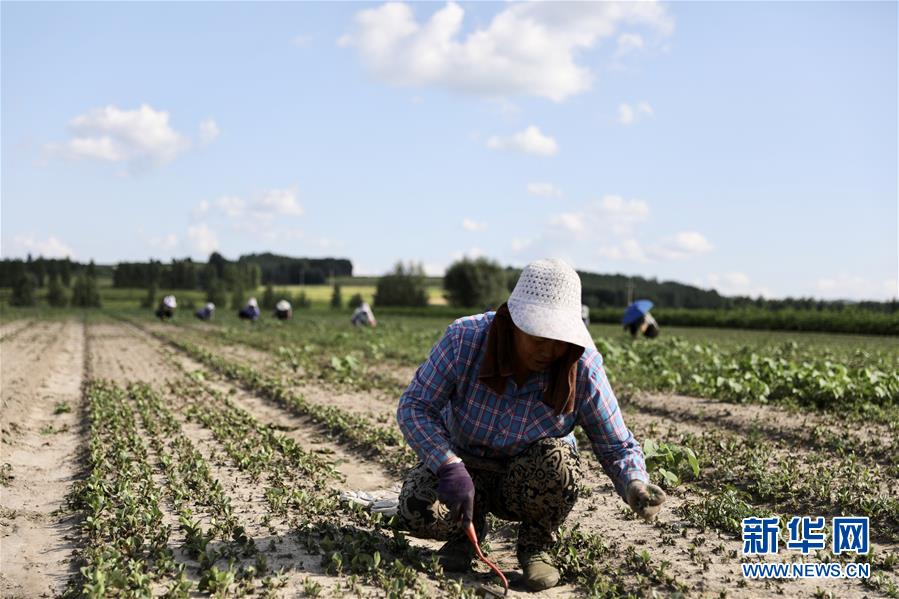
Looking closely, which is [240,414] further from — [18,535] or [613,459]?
[613,459]

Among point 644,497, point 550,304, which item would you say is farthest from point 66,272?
point 644,497

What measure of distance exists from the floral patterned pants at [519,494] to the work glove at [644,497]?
291 millimetres

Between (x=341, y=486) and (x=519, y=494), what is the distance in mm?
2241

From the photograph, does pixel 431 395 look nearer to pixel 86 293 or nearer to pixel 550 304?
pixel 550 304

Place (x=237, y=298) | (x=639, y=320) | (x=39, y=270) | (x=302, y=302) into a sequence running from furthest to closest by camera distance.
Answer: (x=39, y=270)
(x=302, y=302)
(x=237, y=298)
(x=639, y=320)

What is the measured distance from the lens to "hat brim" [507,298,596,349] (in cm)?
326

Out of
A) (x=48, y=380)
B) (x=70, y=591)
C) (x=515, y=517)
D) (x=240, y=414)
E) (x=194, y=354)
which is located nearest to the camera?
(x=70, y=591)

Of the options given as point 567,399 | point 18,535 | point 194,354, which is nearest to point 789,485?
point 567,399

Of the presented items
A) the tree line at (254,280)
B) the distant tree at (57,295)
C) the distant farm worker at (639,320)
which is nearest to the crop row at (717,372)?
the distant farm worker at (639,320)

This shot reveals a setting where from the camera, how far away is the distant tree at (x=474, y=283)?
82.4 m

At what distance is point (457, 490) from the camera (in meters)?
3.40

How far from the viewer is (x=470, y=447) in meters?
3.85

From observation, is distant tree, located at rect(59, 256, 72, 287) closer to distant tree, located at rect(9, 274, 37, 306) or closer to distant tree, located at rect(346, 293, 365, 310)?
distant tree, located at rect(9, 274, 37, 306)

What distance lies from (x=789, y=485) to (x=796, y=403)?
4105 mm
